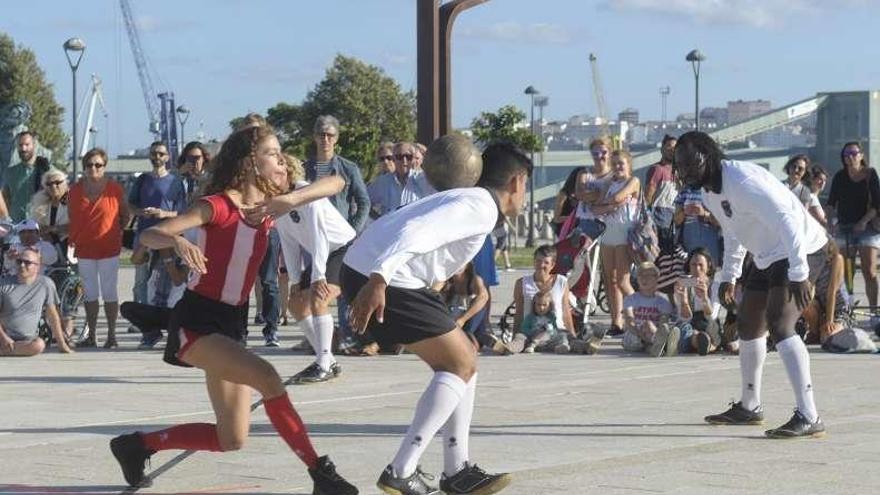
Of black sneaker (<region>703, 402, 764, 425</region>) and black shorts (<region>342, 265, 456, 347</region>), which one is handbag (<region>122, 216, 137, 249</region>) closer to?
black sneaker (<region>703, 402, 764, 425</region>)

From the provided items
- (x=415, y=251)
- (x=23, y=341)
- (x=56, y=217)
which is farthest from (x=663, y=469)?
(x=56, y=217)

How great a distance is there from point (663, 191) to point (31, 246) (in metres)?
6.14

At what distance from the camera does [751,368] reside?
10234 millimetres

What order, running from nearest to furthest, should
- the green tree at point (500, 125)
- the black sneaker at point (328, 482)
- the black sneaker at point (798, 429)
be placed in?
the black sneaker at point (328, 482), the black sneaker at point (798, 429), the green tree at point (500, 125)

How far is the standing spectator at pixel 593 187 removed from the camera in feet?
55.1

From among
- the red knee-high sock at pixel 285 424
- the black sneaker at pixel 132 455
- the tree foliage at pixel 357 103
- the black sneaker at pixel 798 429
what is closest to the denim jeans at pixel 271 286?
the black sneaker at pixel 798 429

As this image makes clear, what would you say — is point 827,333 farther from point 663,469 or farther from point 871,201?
point 663,469

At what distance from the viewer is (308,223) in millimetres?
12883

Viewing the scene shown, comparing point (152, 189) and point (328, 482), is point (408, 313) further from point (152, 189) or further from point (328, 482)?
point (152, 189)

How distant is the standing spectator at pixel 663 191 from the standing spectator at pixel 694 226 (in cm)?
50

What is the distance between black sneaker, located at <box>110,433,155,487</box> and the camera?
780 centimetres

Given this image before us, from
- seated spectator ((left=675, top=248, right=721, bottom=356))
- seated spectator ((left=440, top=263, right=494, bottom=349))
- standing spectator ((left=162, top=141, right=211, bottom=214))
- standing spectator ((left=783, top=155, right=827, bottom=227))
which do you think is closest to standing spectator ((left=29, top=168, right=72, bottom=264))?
standing spectator ((left=162, top=141, right=211, bottom=214))

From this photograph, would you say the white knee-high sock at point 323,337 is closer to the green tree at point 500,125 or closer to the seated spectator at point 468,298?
the seated spectator at point 468,298

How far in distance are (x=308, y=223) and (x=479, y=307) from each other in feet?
8.27
